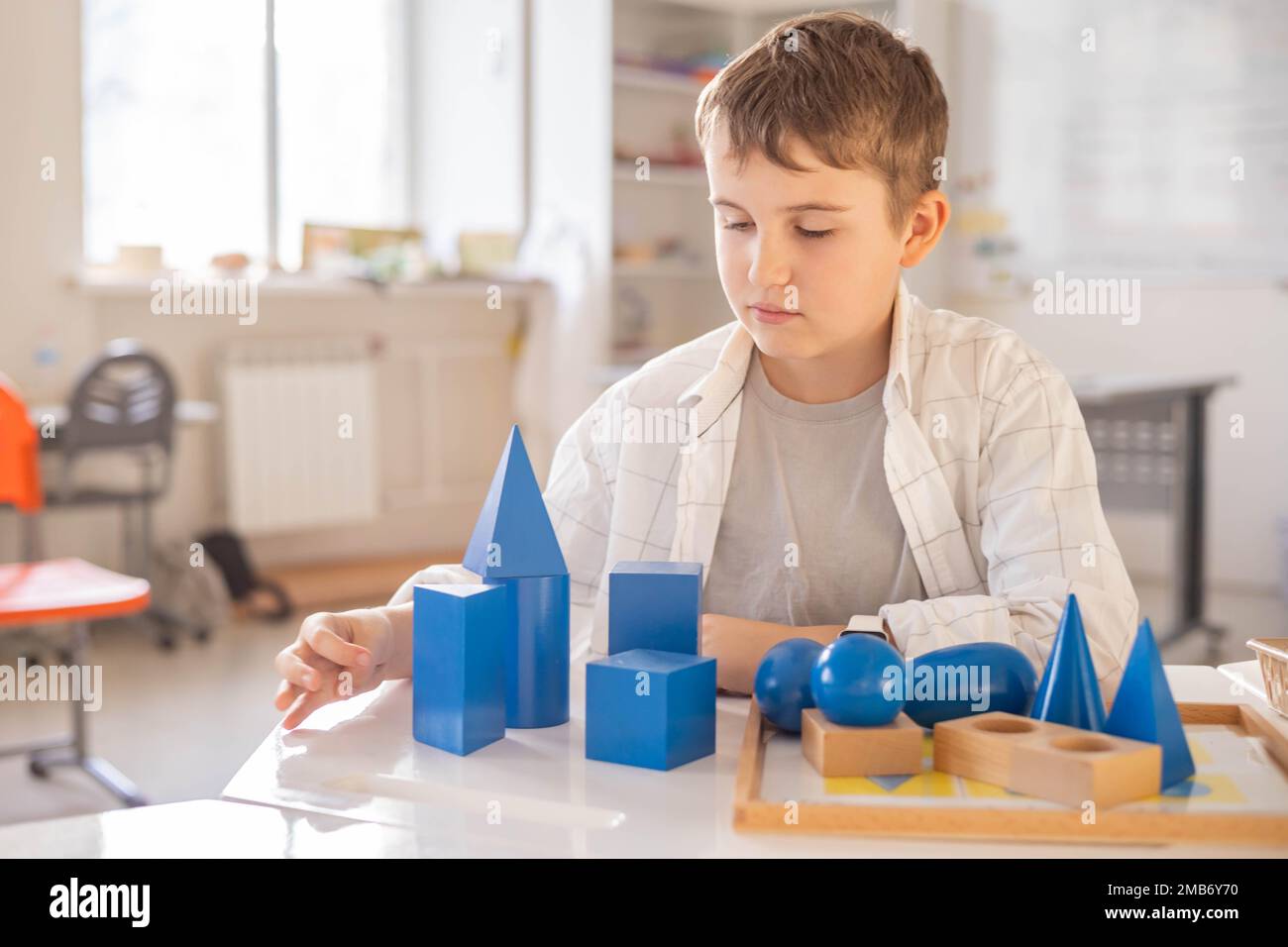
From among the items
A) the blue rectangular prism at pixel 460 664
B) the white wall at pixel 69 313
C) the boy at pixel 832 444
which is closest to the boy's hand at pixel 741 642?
the boy at pixel 832 444

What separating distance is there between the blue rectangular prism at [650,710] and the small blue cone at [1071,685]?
21cm

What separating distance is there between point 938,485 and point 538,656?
0.46m

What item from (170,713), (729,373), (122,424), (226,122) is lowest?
(170,713)

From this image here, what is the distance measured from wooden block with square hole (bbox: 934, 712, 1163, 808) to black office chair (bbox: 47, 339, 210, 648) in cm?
337

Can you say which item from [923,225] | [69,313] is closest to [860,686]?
[923,225]

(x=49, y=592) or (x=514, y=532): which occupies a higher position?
(x=514, y=532)

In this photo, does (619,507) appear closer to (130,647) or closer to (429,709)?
(429,709)

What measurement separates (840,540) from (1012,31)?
4694 mm

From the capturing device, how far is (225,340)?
16.1 feet

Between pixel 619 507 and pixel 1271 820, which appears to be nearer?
pixel 1271 820

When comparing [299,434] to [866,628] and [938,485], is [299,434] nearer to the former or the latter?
[938,485]

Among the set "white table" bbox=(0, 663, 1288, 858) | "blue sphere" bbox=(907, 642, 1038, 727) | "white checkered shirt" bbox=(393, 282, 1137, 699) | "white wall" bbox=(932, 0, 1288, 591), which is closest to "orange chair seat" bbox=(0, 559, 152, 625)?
"white checkered shirt" bbox=(393, 282, 1137, 699)

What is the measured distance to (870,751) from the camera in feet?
2.67

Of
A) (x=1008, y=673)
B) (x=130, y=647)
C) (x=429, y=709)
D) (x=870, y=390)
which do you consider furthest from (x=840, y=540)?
(x=130, y=647)
